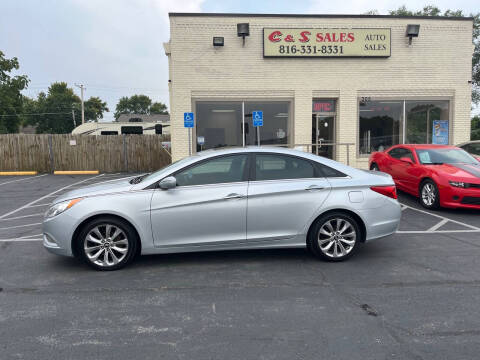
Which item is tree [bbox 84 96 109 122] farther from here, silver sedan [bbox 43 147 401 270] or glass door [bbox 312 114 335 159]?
silver sedan [bbox 43 147 401 270]

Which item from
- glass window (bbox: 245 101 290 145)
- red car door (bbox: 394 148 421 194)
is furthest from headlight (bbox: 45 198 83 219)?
glass window (bbox: 245 101 290 145)

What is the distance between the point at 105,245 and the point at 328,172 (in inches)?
119

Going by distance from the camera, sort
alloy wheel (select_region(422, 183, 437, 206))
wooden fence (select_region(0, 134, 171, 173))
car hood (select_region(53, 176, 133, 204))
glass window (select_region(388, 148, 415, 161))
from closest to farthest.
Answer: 1. car hood (select_region(53, 176, 133, 204))
2. alloy wheel (select_region(422, 183, 437, 206))
3. glass window (select_region(388, 148, 415, 161))
4. wooden fence (select_region(0, 134, 171, 173))

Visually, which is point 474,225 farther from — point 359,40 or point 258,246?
point 359,40

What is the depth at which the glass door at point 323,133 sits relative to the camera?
1570 centimetres

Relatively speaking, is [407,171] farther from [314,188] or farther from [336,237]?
[314,188]

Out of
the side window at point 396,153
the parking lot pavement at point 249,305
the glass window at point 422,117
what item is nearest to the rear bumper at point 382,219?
the parking lot pavement at point 249,305

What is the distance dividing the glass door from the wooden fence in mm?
8274

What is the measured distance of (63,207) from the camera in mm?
4898

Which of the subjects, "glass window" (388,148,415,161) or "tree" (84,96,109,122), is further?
"tree" (84,96,109,122)

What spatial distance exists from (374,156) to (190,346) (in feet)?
32.5

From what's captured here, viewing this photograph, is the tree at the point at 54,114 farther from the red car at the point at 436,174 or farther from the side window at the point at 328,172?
the side window at the point at 328,172

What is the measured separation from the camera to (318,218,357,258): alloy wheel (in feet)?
17.1

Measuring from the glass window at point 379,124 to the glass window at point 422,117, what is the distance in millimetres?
354
